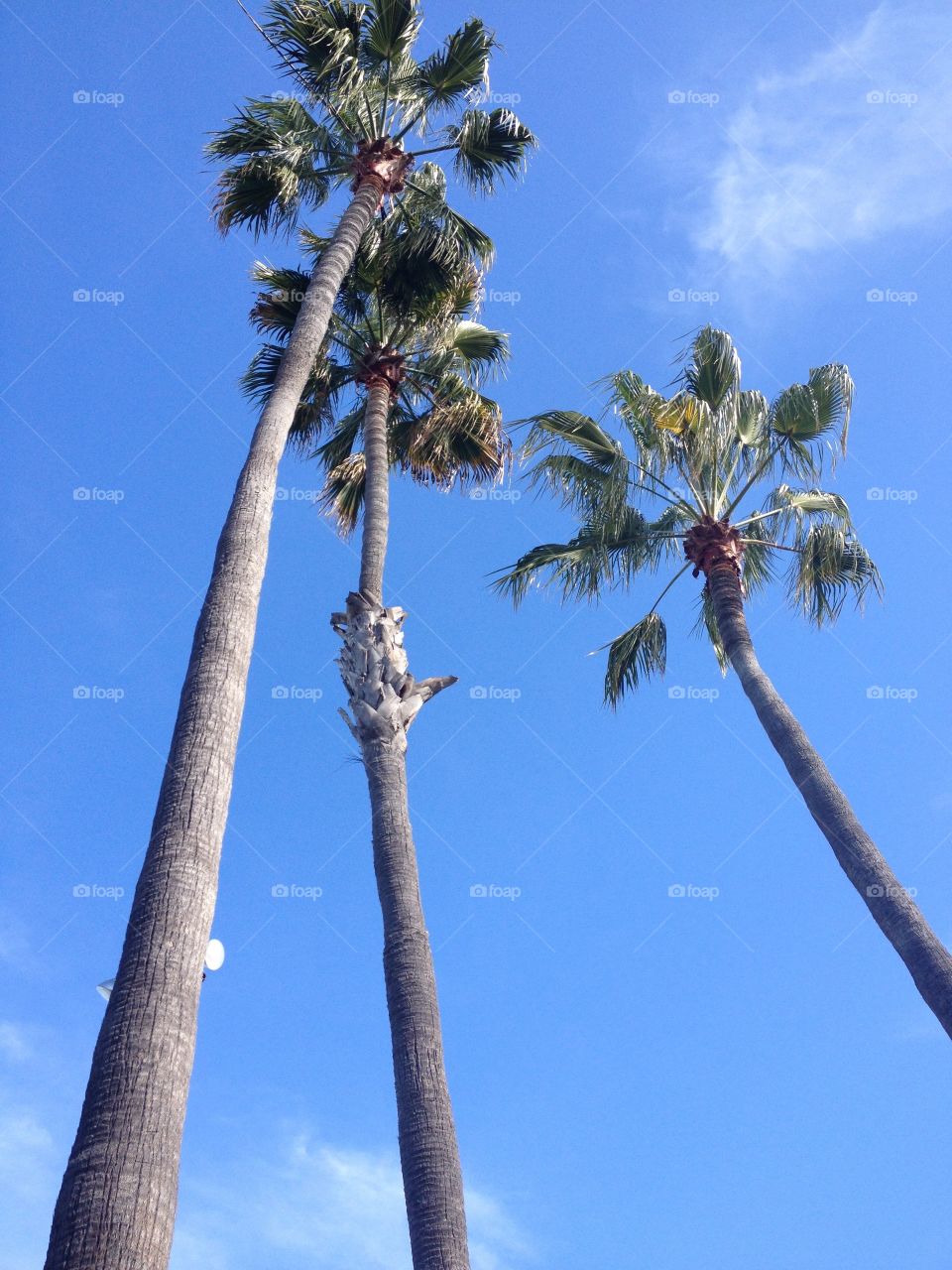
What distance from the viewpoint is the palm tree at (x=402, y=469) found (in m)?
7.70

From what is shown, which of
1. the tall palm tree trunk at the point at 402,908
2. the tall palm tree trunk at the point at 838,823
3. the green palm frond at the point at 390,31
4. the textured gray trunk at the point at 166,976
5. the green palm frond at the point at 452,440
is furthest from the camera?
the green palm frond at the point at 452,440

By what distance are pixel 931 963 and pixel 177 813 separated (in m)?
7.27

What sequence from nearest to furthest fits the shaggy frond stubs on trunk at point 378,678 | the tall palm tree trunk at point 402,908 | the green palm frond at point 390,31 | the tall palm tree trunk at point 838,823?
the tall palm tree trunk at point 402,908
the tall palm tree trunk at point 838,823
the shaggy frond stubs on trunk at point 378,678
the green palm frond at point 390,31

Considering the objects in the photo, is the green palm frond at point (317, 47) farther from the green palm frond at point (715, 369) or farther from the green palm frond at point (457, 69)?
the green palm frond at point (715, 369)

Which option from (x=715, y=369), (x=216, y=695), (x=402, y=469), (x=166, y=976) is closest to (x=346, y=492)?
(x=402, y=469)

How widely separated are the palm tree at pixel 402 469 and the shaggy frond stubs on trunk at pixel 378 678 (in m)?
0.01

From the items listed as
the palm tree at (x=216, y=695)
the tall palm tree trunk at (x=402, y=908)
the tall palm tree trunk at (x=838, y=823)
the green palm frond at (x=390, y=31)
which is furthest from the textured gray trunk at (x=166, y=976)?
the green palm frond at (x=390, y=31)

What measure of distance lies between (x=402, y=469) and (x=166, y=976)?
11.5 m

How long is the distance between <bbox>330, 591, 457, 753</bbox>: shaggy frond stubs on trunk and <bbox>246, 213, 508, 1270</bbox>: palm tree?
0.01m

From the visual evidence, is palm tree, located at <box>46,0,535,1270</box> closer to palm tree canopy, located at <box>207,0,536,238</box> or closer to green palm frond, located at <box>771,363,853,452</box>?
palm tree canopy, located at <box>207,0,536,238</box>

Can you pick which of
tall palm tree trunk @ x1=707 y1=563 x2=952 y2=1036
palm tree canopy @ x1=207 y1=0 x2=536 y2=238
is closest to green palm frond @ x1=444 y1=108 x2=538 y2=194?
palm tree canopy @ x1=207 y1=0 x2=536 y2=238

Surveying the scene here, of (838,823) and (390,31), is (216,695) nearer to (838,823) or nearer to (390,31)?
(838,823)

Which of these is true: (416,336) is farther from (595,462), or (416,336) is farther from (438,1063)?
(438,1063)

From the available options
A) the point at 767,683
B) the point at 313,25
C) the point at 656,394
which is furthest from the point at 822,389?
the point at 313,25
